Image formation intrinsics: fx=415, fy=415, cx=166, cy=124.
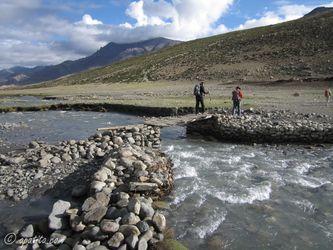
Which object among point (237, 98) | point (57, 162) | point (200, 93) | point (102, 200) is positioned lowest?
point (57, 162)

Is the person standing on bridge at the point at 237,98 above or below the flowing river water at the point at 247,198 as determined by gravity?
above

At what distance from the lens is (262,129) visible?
25078mm

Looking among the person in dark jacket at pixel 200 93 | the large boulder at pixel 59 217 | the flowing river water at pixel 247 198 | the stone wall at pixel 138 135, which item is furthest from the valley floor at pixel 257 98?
the large boulder at pixel 59 217

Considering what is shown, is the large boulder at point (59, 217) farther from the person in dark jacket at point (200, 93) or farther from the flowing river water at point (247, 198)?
the person in dark jacket at point (200, 93)

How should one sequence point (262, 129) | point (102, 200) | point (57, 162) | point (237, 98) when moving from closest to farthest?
point (102, 200) < point (57, 162) < point (262, 129) < point (237, 98)

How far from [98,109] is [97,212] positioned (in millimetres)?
34030

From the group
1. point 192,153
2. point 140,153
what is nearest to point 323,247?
point 140,153

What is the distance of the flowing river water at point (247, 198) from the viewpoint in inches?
462

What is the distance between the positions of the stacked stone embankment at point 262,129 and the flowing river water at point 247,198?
44.7 inches

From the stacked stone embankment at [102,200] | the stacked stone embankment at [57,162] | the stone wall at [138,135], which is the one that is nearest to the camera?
the stacked stone embankment at [102,200]

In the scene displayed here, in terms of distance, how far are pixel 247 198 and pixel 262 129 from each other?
36.3 feet

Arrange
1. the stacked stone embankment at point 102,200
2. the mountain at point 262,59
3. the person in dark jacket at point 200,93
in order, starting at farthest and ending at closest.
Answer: the mountain at point 262,59 → the person in dark jacket at point 200,93 → the stacked stone embankment at point 102,200

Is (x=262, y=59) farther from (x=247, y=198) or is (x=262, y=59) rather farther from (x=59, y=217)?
(x=59, y=217)

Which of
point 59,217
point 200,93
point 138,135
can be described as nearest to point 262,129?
point 138,135
